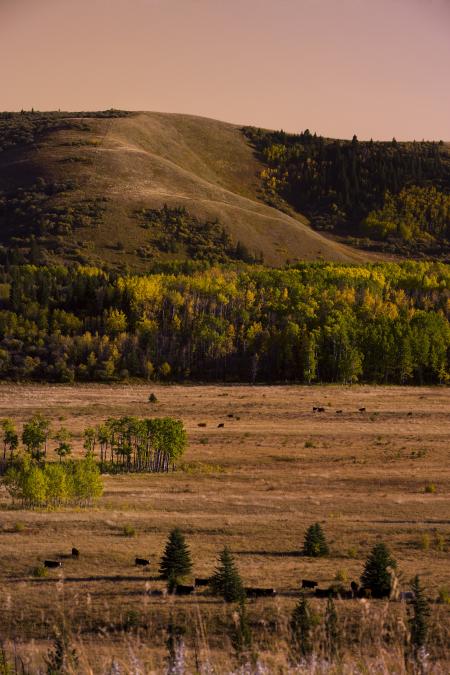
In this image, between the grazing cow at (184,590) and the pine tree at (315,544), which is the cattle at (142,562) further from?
the pine tree at (315,544)

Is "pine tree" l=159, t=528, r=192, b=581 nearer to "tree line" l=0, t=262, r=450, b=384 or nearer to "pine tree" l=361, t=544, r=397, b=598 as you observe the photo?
"pine tree" l=361, t=544, r=397, b=598

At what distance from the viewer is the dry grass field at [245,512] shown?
103ft

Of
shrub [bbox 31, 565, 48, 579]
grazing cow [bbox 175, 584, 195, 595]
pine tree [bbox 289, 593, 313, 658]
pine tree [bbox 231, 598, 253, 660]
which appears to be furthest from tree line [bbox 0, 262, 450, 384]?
pine tree [bbox 231, 598, 253, 660]

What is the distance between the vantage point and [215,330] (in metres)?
133

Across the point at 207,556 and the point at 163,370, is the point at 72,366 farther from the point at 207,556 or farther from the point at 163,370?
the point at 207,556

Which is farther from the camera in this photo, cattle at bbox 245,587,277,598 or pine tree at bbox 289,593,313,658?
cattle at bbox 245,587,277,598

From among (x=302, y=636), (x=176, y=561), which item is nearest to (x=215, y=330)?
(x=176, y=561)

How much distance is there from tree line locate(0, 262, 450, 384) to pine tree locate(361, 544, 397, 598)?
90.4 m

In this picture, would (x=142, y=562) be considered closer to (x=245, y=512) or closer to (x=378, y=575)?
(x=378, y=575)

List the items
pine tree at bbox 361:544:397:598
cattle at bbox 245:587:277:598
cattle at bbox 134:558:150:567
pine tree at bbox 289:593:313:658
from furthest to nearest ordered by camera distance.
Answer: cattle at bbox 134:558:150:567 < cattle at bbox 245:587:277:598 < pine tree at bbox 361:544:397:598 < pine tree at bbox 289:593:313:658

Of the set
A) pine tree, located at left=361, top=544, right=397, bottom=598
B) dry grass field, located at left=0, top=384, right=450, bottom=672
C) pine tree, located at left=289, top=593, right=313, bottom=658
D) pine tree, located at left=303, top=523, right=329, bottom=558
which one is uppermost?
pine tree, located at left=289, top=593, right=313, bottom=658

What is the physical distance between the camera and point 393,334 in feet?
416

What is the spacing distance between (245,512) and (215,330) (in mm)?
84813

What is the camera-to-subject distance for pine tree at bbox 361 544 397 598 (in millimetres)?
31156
